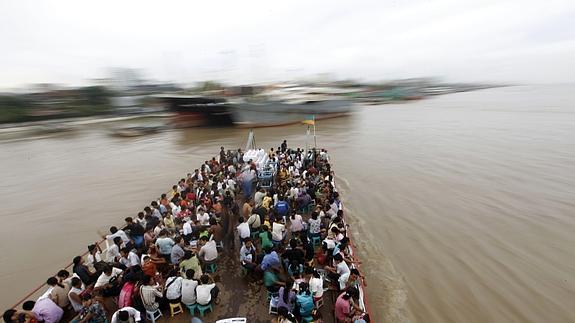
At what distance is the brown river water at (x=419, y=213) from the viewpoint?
7.06 metres

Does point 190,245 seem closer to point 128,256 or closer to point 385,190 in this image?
point 128,256

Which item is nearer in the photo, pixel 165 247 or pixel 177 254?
A: pixel 177 254

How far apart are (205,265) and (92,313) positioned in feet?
6.45

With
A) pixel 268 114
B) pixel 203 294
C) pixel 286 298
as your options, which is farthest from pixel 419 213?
pixel 268 114

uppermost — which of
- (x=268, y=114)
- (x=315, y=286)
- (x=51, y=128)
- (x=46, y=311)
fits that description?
(x=268, y=114)

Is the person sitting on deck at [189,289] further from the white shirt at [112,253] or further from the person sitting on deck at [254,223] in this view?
the person sitting on deck at [254,223]

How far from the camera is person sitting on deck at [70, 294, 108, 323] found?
4.50m

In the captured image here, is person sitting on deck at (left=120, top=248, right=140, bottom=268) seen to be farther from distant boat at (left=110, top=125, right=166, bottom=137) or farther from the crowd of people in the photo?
distant boat at (left=110, top=125, right=166, bottom=137)

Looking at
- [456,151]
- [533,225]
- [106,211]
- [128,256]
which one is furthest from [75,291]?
[456,151]

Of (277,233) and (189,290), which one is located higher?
(277,233)

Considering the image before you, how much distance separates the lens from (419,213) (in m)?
11.5

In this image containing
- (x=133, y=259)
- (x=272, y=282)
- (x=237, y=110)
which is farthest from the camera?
(x=237, y=110)

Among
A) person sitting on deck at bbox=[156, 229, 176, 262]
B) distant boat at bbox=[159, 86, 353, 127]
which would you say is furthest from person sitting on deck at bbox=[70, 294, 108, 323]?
distant boat at bbox=[159, 86, 353, 127]

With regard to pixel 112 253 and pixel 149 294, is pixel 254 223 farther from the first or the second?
pixel 112 253
